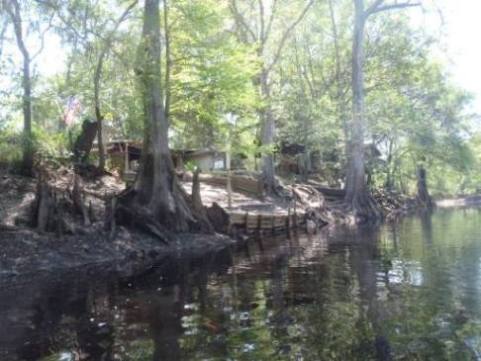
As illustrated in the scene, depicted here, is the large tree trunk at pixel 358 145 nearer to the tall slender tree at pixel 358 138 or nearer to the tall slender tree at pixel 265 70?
the tall slender tree at pixel 358 138

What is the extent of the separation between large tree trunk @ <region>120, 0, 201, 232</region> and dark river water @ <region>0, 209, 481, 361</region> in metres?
3.77

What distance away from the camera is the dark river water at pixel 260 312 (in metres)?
7.62

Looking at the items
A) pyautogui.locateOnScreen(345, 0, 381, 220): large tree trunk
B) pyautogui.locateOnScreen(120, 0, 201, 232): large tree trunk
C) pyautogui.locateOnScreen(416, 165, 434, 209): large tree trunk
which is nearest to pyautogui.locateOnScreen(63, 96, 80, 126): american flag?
pyautogui.locateOnScreen(120, 0, 201, 232): large tree trunk

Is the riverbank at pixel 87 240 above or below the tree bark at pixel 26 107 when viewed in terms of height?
below

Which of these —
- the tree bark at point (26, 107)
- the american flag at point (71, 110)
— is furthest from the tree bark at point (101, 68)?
the tree bark at point (26, 107)

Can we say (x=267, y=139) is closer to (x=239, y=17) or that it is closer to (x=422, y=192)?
(x=239, y=17)

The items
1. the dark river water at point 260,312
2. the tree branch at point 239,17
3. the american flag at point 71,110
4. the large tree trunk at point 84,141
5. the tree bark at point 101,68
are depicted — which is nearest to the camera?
the dark river water at point 260,312

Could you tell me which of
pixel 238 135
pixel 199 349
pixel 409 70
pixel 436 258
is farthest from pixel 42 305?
pixel 409 70

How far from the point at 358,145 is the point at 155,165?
17061 mm

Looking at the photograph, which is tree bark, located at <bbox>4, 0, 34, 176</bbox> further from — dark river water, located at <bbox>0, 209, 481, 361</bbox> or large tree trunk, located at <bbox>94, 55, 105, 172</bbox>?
dark river water, located at <bbox>0, 209, 481, 361</bbox>

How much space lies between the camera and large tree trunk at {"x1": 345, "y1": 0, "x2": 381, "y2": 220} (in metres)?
32.7

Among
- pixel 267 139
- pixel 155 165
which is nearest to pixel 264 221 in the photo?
pixel 155 165

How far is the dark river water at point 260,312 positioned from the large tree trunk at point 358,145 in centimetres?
1570

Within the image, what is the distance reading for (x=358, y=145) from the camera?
111ft
